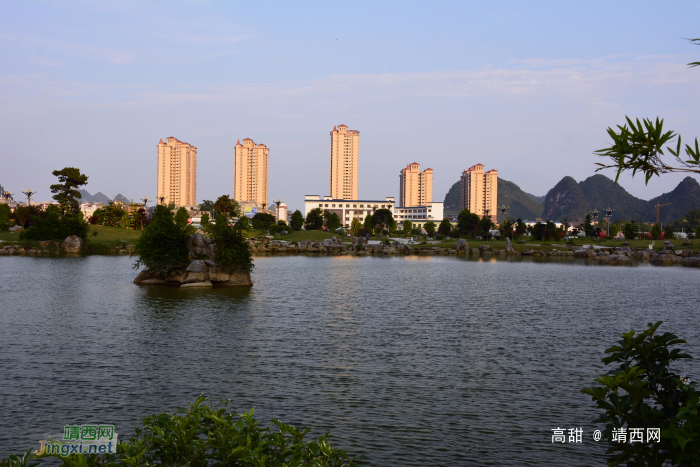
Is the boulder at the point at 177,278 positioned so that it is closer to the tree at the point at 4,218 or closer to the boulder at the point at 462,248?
the boulder at the point at 462,248

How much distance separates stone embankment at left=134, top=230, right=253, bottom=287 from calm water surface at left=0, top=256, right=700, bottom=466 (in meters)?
4.47

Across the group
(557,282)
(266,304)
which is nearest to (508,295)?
(557,282)

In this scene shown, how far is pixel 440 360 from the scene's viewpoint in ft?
69.3

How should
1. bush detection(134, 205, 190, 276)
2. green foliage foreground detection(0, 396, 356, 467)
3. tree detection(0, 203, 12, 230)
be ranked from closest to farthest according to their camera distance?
green foliage foreground detection(0, 396, 356, 467)
bush detection(134, 205, 190, 276)
tree detection(0, 203, 12, 230)

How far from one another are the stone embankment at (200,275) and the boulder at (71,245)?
5619 centimetres

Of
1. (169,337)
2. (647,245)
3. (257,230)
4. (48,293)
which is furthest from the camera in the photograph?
(257,230)

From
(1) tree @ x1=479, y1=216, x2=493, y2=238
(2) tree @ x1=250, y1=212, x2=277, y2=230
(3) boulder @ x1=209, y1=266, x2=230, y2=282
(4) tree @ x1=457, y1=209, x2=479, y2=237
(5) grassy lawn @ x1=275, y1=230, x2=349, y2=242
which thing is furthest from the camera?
(4) tree @ x1=457, y1=209, x2=479, y2=237

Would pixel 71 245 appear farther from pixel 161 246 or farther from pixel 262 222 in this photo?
pixel 262 222

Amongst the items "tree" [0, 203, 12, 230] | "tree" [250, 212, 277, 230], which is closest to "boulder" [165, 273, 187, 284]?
"tree" [0, 203, 12, 230]

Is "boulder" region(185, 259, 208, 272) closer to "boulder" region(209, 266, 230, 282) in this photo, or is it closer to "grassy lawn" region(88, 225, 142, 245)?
"boulder" region(209, 266, 230, 282)

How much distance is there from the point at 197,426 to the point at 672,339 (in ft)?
25.9

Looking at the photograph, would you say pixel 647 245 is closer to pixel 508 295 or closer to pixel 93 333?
pixel 508 295

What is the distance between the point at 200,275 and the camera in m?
47.2

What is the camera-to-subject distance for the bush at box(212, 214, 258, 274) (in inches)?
1842
